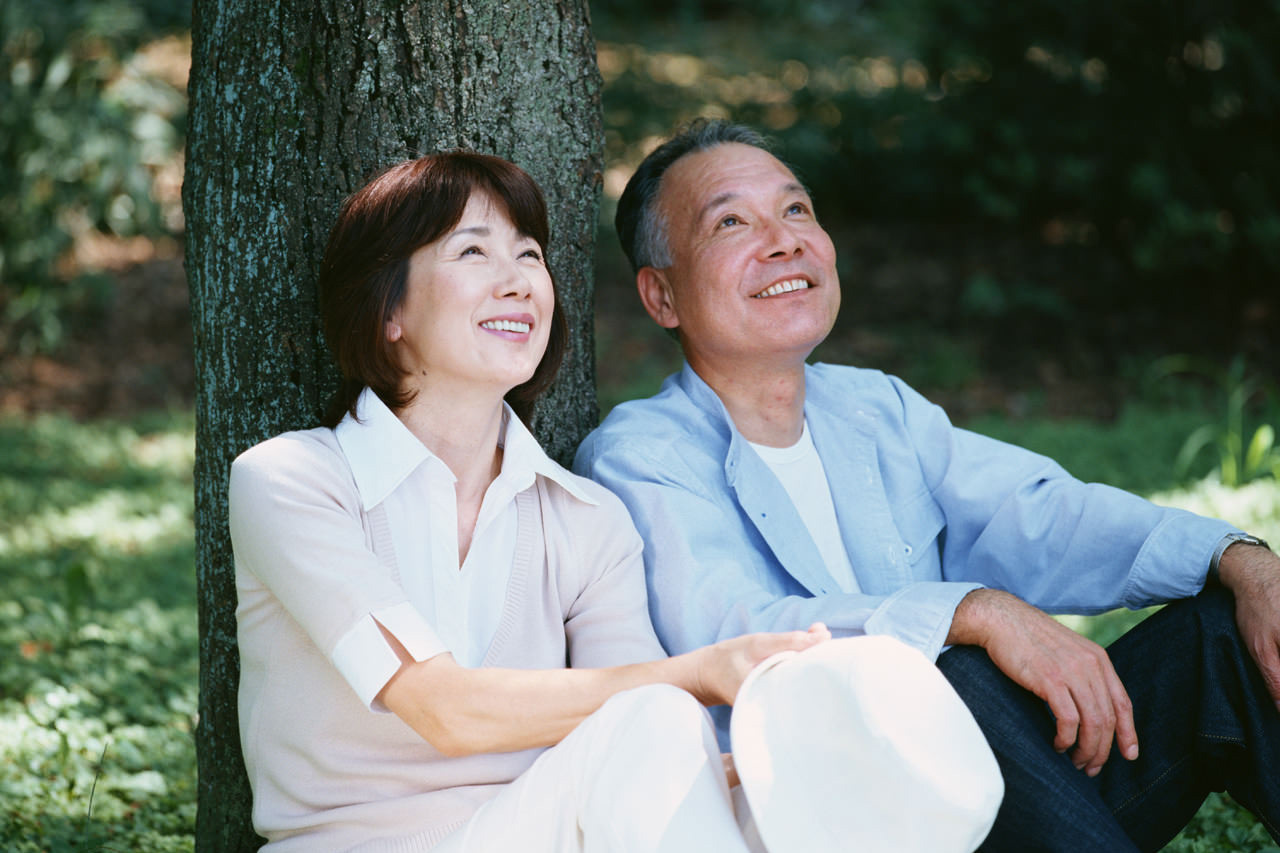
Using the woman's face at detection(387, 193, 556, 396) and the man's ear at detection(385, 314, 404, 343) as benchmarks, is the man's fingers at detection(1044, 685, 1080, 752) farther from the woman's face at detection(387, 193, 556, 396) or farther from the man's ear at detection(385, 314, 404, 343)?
the man's ear at detection(385, 314, 404, 343)

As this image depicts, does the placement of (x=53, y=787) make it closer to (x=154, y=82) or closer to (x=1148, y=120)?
(x=1148, y=120)

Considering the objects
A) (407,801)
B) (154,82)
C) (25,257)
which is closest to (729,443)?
(407,801)

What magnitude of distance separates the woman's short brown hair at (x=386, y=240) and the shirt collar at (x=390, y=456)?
61 millimetres

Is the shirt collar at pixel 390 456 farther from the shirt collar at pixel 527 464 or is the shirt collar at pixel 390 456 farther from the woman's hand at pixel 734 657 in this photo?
the woman's hand at pixel 734 657

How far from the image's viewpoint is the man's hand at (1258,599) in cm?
238

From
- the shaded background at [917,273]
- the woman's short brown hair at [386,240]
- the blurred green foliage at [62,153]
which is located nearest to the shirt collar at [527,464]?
the woman's short brown hair at [386,240]

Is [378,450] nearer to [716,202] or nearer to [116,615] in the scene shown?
[716,202]

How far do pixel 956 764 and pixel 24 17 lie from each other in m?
8.65

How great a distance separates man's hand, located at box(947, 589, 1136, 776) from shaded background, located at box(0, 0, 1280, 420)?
4.98 meters

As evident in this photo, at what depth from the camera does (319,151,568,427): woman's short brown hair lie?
2297 mm

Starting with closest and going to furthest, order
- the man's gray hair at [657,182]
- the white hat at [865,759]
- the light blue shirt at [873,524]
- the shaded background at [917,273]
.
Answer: the white hat at [865,759] < the light blue shirt at [873,524] < the man's gray hair at [657,182] < the shaded background at [917,273]

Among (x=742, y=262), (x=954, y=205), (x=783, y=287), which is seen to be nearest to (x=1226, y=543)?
(x=783, y=287)

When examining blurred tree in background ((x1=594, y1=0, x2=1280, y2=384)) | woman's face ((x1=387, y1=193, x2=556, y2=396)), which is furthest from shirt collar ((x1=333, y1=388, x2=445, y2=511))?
blurred tree in background ((x1=594, y1=0, x2=1280, y2=384))

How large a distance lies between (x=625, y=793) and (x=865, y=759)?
0.36 meters
